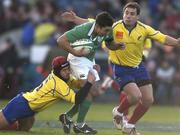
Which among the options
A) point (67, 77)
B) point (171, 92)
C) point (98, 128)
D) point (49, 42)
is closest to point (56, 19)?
point (49, 42)

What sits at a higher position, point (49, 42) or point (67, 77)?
point (67, 77)

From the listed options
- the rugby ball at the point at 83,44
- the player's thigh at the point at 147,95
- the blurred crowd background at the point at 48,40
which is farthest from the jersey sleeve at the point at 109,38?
the blurred crowd background at the point at 48,40

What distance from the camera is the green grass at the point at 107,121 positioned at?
1497 centimetres

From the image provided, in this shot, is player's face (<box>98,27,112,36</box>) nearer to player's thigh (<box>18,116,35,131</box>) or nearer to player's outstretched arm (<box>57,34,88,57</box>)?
player's outstretched arm (<box>57,34,88,57</box>)

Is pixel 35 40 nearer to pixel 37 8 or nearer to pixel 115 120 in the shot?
pixel 37 8

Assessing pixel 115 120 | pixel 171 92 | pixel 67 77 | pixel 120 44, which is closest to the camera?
pixel 67 77

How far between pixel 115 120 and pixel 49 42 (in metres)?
10.3

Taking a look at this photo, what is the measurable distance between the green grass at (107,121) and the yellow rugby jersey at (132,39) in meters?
1.35

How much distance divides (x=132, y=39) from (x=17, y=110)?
2.67m

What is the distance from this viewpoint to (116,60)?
49.9ft

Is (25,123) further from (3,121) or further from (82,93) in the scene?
(82,93)

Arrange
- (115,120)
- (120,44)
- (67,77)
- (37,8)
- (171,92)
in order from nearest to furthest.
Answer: (67,77) → (120,44) → (115,120) → (171,92) → (37,8)

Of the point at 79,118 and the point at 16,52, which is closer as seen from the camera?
the point at 79,118

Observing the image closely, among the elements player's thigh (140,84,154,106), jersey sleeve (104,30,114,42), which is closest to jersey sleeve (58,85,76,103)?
jersey sleeve (104,30,114,42)
